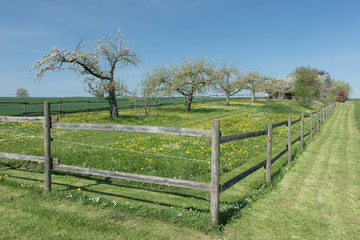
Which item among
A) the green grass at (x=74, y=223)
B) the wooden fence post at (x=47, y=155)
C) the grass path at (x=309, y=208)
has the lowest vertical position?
the grass path at (x=309, y=208)

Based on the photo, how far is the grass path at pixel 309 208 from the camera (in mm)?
4629

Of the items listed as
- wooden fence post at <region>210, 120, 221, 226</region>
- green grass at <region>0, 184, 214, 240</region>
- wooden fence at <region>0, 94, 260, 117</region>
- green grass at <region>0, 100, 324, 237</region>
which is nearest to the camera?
green grass at <region>0, 184, 214, 240</region>

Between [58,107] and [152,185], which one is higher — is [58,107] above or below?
above

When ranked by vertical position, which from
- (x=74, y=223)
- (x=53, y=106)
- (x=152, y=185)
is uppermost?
(x=53, y=106)

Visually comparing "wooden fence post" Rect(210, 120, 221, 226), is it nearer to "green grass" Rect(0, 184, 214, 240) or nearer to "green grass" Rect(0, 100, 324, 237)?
"green grass" Rect(0, 100, 324, 237)

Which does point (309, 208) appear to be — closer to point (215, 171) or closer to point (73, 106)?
point (215, 171)

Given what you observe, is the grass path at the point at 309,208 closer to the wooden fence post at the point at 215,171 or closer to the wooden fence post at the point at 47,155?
the wooden fence post at the point at 215,171

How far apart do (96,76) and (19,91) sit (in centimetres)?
10874

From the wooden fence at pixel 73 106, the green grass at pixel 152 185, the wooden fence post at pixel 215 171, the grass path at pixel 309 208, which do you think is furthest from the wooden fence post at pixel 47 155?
the wooden fence at pixel 73 106

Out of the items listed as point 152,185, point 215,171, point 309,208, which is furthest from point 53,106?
point 309,208

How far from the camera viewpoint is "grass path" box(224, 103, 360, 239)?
463cm

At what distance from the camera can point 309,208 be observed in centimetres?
571

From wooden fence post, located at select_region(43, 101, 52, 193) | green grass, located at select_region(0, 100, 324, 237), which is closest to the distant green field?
green grass, located at select_region(0, 100, 324, 237)

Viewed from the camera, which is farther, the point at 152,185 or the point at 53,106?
the point at 53,106
